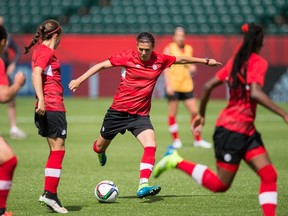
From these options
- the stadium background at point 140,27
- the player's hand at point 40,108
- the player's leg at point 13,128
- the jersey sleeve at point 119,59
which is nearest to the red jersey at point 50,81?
the player's hand at point 40,108

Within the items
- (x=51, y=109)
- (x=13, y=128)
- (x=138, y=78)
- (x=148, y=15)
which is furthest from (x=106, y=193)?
(x=148, y=15)

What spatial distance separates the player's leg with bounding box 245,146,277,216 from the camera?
7.19 m

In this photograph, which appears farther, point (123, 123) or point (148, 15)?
→ point (148, 15)

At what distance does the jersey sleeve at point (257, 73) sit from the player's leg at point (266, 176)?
2.11 feet

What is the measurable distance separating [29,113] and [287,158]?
11083 mm

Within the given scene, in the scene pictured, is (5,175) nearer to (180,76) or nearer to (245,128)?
(245,128)

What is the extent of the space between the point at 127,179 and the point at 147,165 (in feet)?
6.07

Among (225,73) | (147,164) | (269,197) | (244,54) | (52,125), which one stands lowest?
(147,164)

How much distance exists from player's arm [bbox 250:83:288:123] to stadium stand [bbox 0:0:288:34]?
21763 millimetres

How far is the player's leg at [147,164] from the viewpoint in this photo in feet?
30.1

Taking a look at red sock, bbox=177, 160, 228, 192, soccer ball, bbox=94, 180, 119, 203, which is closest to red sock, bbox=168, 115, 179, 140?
soccer ball, bbox=94, 180, 119, 203

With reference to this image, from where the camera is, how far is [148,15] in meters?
30.1

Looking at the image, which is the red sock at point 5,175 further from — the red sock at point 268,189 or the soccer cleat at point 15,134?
the soccer cleat at point 15,134

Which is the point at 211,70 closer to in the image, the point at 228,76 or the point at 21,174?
the point at 21,174
